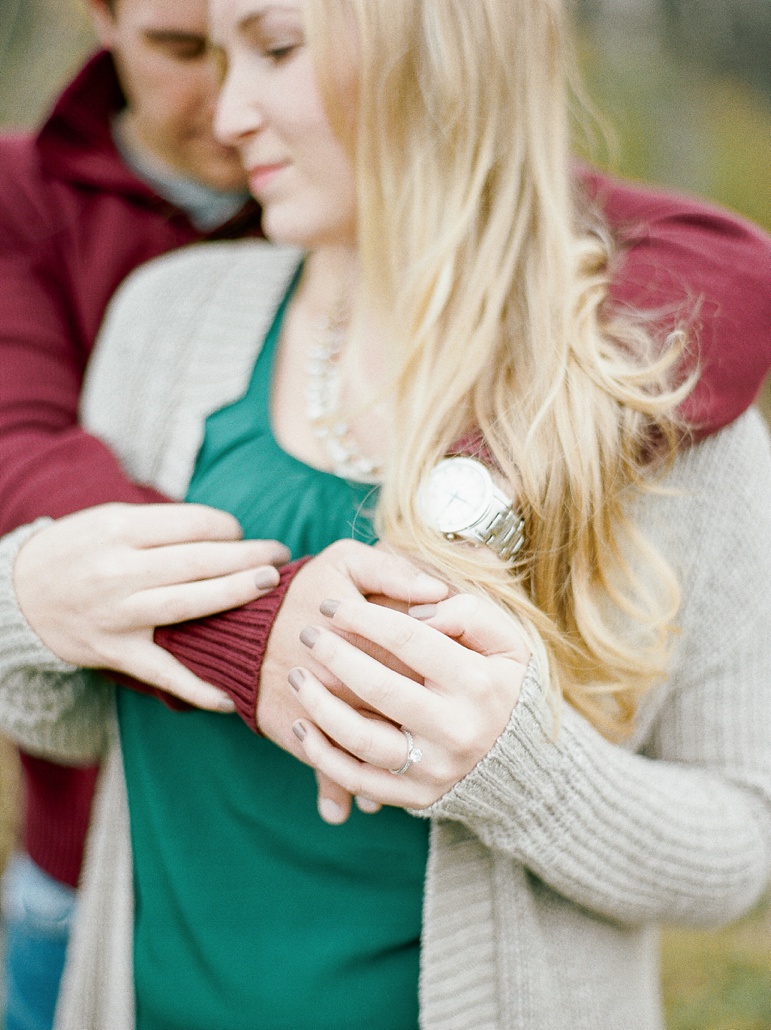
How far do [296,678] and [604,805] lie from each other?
0.37 metres

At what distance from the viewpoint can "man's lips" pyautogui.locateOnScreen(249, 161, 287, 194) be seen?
1211mm

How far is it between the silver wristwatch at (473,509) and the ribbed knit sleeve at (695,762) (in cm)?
18

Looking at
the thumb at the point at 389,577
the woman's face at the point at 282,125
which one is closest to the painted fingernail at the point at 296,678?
the thumb at the point at 389,577

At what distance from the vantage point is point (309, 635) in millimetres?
868

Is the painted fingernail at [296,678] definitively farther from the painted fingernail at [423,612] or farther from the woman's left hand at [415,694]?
the painted fingernail at [423,612]

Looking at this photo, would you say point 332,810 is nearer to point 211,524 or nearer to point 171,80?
point 211,524

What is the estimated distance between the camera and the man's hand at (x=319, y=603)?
91 centimetres

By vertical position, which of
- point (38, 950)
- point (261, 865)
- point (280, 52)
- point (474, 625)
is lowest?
point (38, 950)

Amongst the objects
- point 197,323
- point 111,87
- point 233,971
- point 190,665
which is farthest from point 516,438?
point 111,87

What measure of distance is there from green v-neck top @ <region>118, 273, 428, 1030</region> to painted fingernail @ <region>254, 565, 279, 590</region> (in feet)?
0.44

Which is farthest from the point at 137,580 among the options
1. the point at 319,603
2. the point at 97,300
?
the point at 97,300

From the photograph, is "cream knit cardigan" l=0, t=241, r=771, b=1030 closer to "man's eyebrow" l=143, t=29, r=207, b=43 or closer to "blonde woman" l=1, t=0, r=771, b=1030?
"blonde woman" l=1, t=0, r=771, b=1030

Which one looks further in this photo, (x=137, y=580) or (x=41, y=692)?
(x=41, y=692)

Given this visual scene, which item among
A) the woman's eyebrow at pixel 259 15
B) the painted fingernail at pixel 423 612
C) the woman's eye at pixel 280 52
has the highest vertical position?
the woman's eyebrow at pixel 259 15
